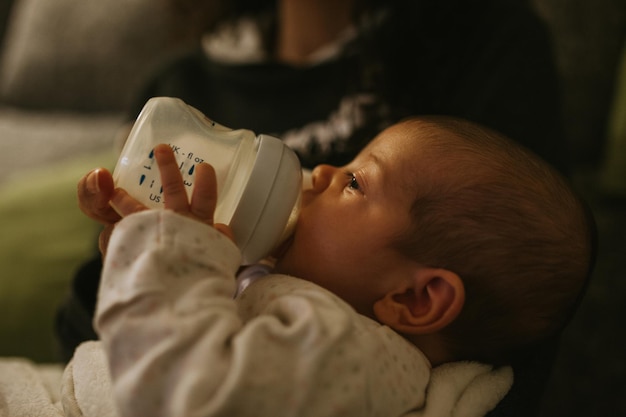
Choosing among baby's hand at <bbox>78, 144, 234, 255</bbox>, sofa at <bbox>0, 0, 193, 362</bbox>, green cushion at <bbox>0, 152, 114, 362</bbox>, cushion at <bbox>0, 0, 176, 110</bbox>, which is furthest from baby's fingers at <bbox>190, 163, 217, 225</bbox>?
cushion at <bbox>0, 0, 176, 110</bbox>

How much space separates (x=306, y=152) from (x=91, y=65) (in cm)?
124

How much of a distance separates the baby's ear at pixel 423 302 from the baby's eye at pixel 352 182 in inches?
4.5

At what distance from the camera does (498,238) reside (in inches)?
26.1

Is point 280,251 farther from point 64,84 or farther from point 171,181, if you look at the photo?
point 64,84

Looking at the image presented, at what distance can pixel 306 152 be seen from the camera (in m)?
1.10

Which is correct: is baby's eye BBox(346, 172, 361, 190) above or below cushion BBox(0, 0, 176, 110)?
above

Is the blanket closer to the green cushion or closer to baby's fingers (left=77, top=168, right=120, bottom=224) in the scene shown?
baby's fingers (left=77, top=168, right=120, bottom=224)

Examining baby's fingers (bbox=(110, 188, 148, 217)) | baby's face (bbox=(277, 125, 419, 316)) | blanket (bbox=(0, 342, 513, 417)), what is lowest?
blanket (bbox=(0, 342, 513, 417))

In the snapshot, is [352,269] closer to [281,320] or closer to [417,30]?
[281,320]

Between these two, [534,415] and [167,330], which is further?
[534,415]

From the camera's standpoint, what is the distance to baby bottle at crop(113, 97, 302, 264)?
643mm

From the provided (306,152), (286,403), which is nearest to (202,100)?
(306,152)

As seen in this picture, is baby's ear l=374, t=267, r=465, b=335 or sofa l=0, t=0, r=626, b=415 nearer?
baby's ear l=374, t=267, r=465, b=335

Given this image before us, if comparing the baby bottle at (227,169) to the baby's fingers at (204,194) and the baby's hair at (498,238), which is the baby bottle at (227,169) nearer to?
the baby's fingers at (204,194)
